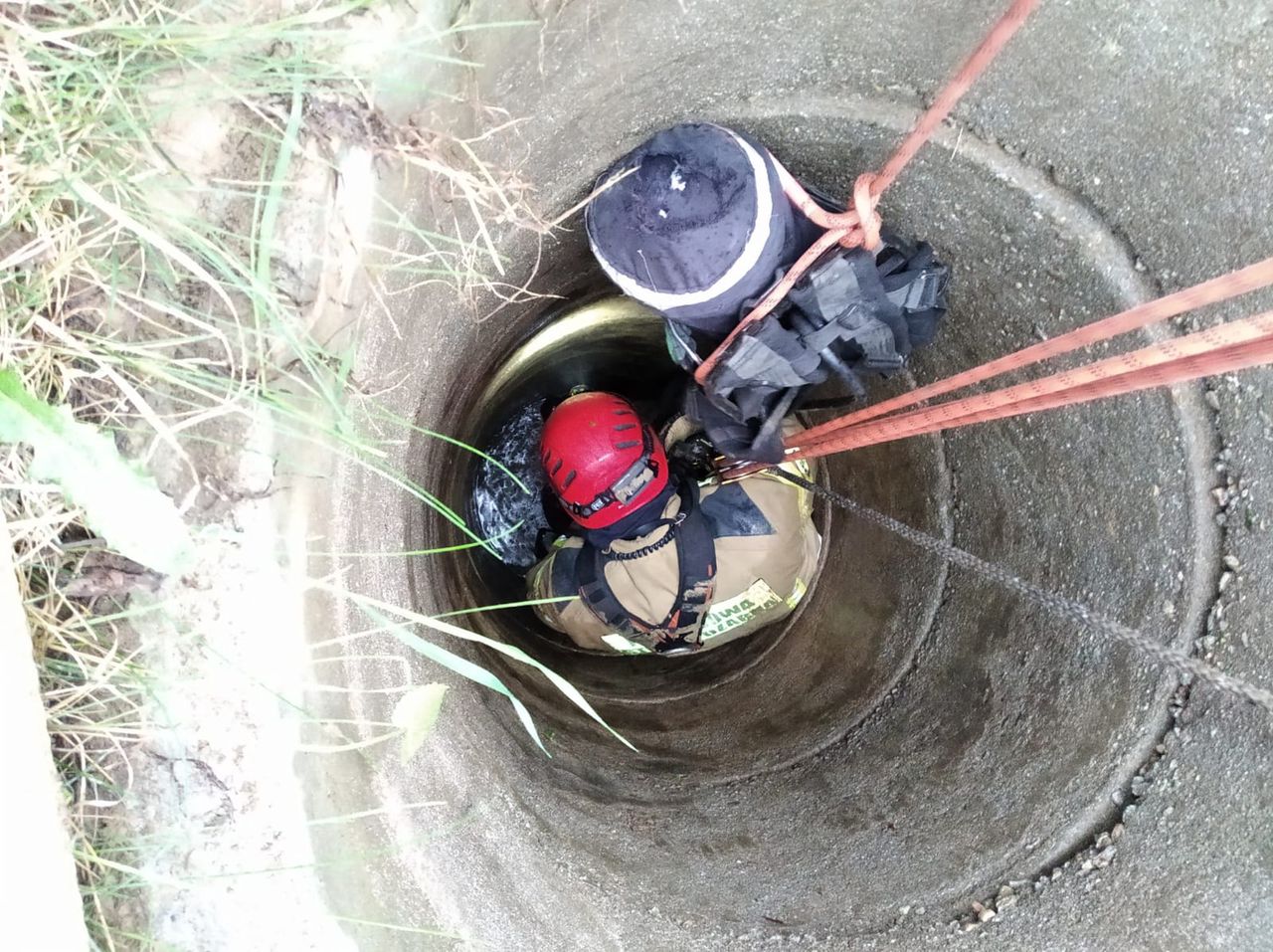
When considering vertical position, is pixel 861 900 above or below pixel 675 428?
below

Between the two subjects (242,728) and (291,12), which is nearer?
(291,12)

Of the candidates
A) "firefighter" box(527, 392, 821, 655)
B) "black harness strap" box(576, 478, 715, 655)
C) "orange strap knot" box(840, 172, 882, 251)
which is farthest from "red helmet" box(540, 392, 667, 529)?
"orange strap knot" box(840, 172, 882, 251)

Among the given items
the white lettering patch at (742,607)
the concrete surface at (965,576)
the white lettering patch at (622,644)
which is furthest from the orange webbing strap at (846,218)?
the white lettering patch at (622,644)

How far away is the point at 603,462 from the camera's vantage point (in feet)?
8.53

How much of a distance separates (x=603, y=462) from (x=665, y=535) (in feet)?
0.95

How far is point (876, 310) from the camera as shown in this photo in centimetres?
176

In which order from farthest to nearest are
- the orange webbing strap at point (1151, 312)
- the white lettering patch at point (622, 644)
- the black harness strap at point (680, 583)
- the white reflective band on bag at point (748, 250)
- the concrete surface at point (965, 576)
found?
the white lettering patch at point (622, 644) < the black harness strap at point (680, 583) < the white reflective band on bag at point (748, 250) < the concrete surface at point (965, 576) < the orange webbing strap at point (1151, 312)

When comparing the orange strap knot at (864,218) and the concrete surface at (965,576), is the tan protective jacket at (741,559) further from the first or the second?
the orange strap knot at (864,218)

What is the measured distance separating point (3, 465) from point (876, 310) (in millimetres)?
1520

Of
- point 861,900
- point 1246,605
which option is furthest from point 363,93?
point 861,900

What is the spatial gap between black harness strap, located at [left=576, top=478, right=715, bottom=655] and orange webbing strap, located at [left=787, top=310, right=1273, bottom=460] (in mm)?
1179

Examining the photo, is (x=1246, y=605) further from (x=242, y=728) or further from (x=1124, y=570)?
(x=242, y=728)

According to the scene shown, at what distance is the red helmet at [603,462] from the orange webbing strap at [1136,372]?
1.21 m

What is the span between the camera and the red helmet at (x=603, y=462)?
8.46ft
